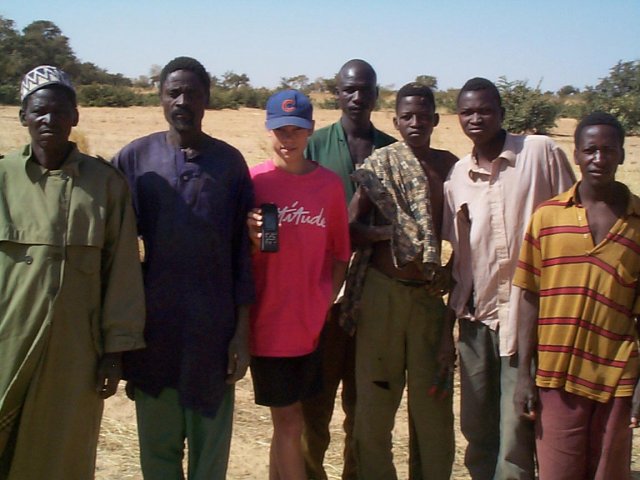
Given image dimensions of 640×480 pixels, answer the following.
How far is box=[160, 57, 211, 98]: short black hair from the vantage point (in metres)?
2.92

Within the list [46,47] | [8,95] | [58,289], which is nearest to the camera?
[58,289]

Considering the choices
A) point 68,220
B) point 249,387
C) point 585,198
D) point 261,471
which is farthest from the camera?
point 249,387

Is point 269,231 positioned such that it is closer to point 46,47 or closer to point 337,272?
point 337,272

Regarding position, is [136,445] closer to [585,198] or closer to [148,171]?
[148,171]

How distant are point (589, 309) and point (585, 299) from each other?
4cm

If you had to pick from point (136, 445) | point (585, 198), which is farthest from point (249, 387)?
point (585, 198)

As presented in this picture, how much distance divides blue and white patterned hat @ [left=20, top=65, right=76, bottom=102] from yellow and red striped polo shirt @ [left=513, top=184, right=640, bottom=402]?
187cm

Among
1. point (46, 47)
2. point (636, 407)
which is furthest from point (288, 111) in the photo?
point (46, 47)

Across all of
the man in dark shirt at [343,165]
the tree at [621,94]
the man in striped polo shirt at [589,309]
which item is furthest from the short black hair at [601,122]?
the tree at [621,94]

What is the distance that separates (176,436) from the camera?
2969mm

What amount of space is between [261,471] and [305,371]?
1.18m

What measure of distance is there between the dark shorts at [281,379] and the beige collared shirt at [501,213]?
29.8 inches

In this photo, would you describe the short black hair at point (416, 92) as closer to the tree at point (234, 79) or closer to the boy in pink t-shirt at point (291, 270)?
the boy in pink t-shirt at point (291, 270)

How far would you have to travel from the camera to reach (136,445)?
432 centimetres
